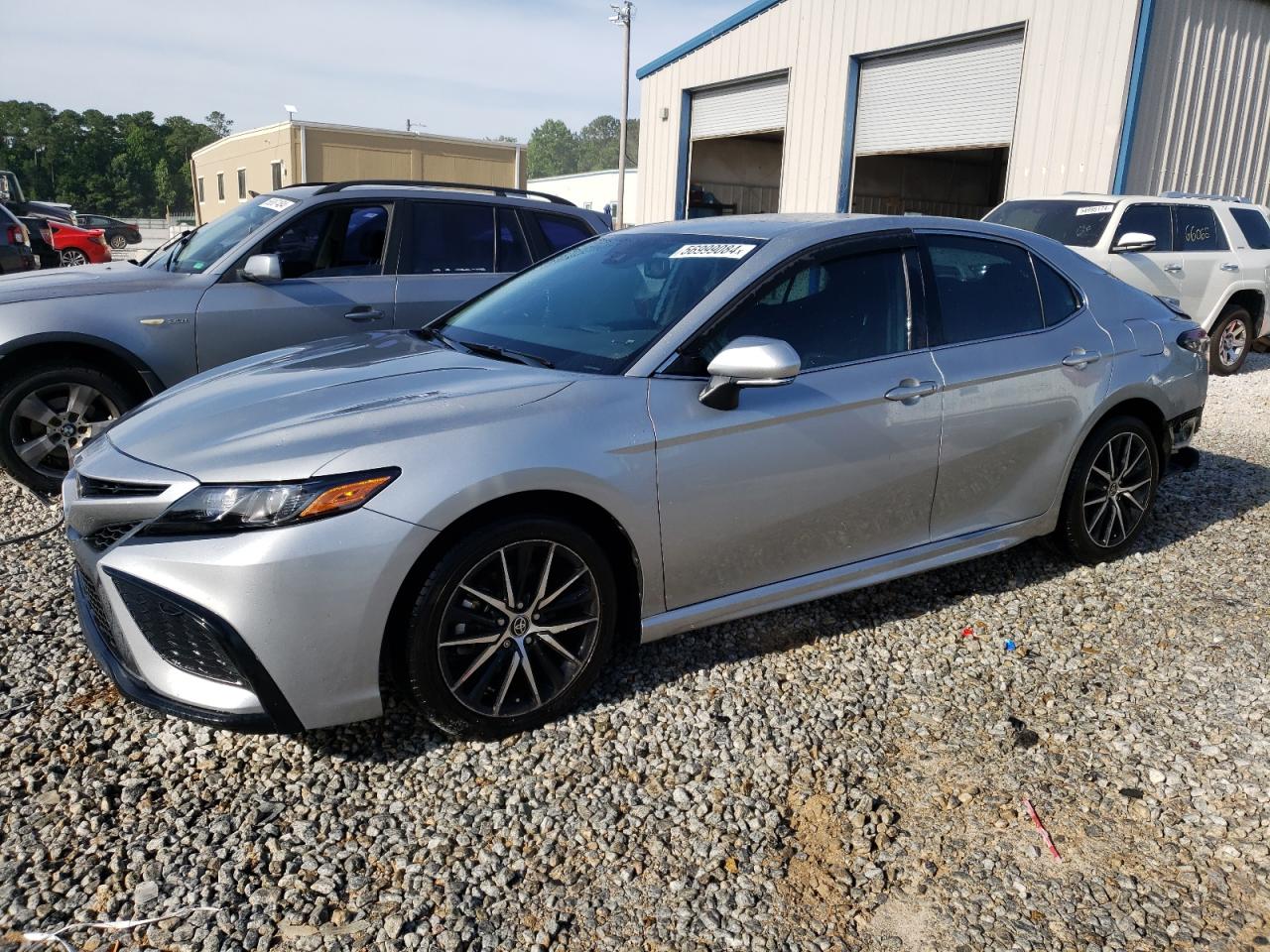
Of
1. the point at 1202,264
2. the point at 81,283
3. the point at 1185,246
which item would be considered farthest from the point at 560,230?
the point at 1202,264

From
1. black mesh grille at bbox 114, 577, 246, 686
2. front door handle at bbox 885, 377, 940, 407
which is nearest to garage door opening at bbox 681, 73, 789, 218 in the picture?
front door handle at bbox 885, 377, 940, 407

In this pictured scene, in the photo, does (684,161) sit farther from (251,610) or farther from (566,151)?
(566,151)

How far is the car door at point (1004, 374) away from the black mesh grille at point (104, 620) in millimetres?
2897

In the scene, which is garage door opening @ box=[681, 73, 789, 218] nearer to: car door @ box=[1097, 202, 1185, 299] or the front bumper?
car door @ box=[1097, 202, 1185, 299]

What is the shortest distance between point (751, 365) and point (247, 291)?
3830 millimetres

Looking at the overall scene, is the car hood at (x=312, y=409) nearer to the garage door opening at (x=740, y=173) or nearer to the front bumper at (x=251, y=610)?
the front bumper at (x=251, y=610)

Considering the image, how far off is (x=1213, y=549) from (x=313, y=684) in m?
4.45

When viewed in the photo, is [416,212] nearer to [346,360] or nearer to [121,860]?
[346,360]

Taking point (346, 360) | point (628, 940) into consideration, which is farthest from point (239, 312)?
point (628, 940)

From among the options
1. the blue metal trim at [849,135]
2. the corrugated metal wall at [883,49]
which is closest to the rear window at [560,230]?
the corrugated metal wall at [883,49]

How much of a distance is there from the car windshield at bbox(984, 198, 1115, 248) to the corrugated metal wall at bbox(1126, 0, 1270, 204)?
8.66ft

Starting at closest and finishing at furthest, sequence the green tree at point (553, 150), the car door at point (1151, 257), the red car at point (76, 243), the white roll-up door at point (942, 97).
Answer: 1. the car door at point (1151, 257)
2. the white roll-up door at point (942, 97)
3. the red car at point (76, 243)
4. the green tree at point (553, 150)

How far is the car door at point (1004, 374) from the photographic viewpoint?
3.83m

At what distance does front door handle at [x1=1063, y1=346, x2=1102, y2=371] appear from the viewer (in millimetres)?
4168
